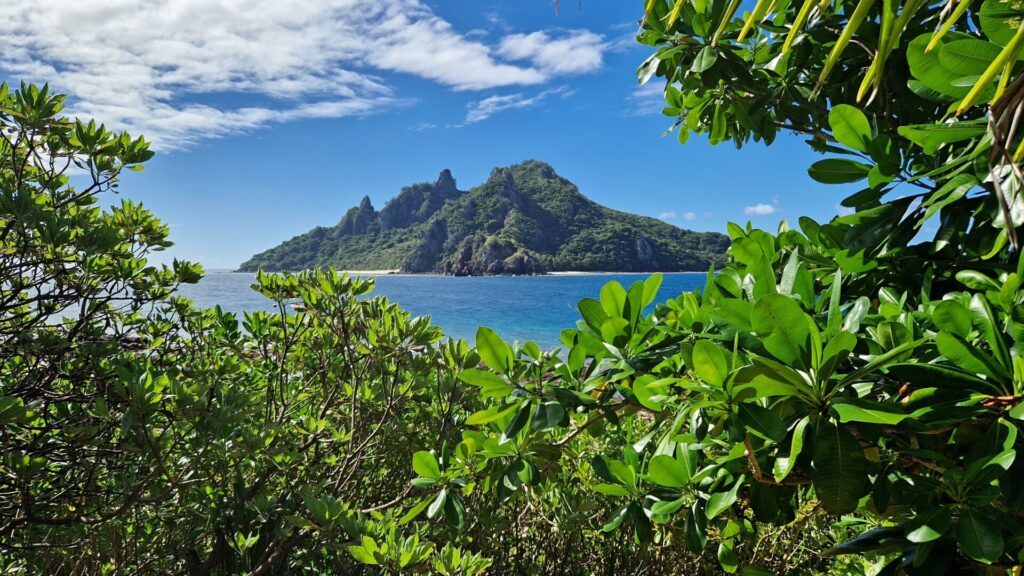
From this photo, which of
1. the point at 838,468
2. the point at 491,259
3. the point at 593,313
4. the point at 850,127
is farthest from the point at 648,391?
the point at 491,259

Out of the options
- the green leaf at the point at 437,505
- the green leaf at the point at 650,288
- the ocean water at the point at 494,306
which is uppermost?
the green leaf at the point at 650,288

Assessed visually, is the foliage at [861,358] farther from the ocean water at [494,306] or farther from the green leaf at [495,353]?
the ocean water at [494,306]

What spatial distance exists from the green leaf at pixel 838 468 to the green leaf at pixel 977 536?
0.19 m

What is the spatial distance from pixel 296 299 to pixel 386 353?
2.57ft

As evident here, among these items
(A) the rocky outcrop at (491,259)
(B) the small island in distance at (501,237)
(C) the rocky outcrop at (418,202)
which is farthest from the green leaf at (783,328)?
(C) the rocky outcrop at (418,202)

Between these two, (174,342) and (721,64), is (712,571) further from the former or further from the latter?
(174,342)

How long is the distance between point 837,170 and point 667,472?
2.67 feet

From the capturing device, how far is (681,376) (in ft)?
3.58

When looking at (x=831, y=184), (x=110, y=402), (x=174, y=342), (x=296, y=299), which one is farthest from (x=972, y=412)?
(x=174, y=342)

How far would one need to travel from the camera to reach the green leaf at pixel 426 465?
1.32 m

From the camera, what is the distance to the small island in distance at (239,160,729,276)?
91250 millimetres

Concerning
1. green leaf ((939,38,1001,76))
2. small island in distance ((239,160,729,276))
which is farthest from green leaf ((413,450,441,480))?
small island in distance ((239,160,729,276))

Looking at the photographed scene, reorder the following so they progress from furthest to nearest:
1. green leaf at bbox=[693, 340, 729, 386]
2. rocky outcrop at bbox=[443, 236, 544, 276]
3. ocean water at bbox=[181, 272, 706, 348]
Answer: rocky outcrop at bbox=[443, 236, 544, 276] → ocean water at bbox=[181, 272, 706, 348] → green leaf at bbox=[693, 340, 729, 386]

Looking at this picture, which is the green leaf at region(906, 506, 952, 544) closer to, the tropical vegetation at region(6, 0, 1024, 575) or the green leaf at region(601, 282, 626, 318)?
the tropical vegetation at region(6, 0, 1024, 575)
